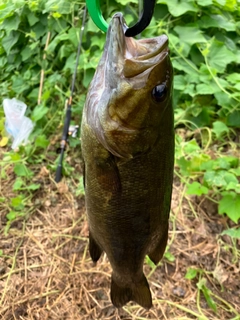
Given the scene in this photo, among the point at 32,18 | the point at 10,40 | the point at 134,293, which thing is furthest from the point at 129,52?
the point at 10,40

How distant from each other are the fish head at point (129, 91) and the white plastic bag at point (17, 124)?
2101 mm

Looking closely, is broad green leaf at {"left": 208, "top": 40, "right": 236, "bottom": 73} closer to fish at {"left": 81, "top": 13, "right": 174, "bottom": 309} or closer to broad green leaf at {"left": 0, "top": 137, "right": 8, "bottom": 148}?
broad green leaf at {"left": 0, "top": 137, "right": 8, "bottom": 148}

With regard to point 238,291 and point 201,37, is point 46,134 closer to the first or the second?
point 201,37

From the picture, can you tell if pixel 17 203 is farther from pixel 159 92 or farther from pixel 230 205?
pixel 159 92

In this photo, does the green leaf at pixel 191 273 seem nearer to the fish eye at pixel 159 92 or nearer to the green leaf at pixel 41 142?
the green leaf at pixel 41 142

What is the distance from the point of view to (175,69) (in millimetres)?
2977

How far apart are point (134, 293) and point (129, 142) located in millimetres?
715

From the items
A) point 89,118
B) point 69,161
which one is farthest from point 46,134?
point 89,118

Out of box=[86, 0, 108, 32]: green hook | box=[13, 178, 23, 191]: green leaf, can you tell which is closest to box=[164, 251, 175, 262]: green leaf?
box=[13, 178, 23, 191]: green leaf

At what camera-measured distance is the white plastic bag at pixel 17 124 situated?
3.09 meters

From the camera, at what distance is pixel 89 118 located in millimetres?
1118

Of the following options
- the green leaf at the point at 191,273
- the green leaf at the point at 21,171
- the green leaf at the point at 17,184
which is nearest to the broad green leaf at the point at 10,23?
the green leaf at the point at 21,171

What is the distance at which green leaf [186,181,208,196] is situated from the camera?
239cm

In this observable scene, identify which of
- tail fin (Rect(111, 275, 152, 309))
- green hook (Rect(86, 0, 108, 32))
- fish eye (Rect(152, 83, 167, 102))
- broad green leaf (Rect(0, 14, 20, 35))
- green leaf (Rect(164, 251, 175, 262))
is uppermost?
green hook (Rect(86, 0, 108, 32))
